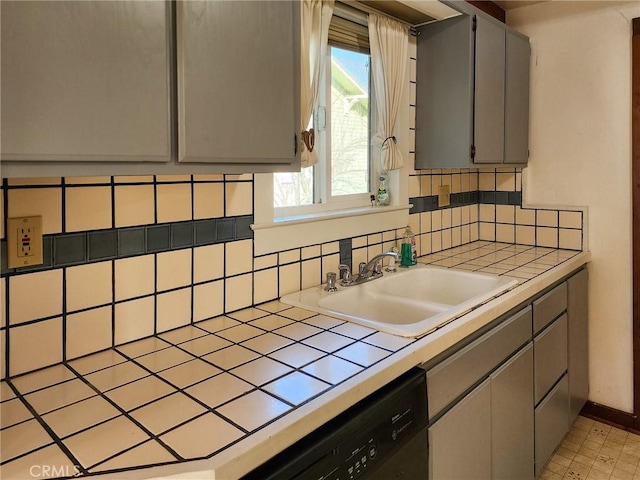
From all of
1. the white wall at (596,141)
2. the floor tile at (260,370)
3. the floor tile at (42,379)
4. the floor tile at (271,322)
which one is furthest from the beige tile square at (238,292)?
the white wall at (596,141)

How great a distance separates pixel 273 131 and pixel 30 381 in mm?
837

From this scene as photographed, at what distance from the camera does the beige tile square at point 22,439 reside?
33.6 inches

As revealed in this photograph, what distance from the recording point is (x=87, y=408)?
3.26 feet

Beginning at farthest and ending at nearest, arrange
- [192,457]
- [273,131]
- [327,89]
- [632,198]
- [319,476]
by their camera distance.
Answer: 1. [632,198]
2. [327,89]
3. [273,131]
4. [319,476]
5. [192,457]

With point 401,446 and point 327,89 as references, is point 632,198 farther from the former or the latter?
point 401,446

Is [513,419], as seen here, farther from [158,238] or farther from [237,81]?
[237,81]

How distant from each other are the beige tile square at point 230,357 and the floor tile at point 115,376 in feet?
0.54

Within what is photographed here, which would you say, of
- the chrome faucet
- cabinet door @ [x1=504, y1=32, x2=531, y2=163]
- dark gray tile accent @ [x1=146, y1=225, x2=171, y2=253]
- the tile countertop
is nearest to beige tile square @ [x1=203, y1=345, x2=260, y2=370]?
the tile countertop

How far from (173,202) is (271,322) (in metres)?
0.47

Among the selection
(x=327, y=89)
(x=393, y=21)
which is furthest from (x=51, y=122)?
(x=393, y=21)

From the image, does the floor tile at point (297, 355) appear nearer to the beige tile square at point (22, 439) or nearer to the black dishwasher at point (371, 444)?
the black dishwasher at point (371, 444)

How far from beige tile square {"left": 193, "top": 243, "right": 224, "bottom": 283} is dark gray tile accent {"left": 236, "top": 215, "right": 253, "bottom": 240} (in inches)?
3.3

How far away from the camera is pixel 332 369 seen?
1167 mm

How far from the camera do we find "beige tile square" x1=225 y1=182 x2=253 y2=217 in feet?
5.26
